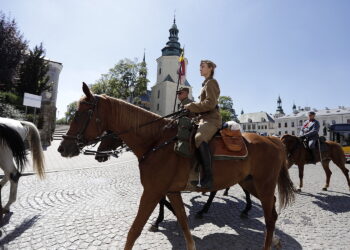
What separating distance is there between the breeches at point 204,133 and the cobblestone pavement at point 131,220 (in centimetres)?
190

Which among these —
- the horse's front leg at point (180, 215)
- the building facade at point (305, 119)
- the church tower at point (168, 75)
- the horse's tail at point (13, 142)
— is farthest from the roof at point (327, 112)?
the horse's tail at point (13, 142)

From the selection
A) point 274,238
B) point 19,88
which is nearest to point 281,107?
point 19,88

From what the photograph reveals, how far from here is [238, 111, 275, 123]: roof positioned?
101938mm

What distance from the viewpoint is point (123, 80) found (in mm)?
43062

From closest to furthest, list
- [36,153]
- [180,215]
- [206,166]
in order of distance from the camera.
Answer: [206,166], [180,215], [36,153]

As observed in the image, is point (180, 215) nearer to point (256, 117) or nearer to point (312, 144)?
point (312, 144)

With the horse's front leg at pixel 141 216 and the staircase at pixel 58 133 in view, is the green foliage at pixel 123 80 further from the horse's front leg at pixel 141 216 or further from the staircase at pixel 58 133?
the horse's front leg at pixel 141 216

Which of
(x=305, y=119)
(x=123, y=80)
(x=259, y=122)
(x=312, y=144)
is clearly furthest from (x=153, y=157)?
(x=259, y=122)

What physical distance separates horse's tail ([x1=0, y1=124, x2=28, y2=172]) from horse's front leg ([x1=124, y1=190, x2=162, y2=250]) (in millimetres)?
3559

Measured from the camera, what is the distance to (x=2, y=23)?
57.5 feet

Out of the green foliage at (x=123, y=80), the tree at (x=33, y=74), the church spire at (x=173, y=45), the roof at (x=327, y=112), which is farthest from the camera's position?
the roof at (x=327, y=112)

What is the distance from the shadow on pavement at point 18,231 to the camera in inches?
138

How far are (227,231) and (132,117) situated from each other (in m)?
2.95

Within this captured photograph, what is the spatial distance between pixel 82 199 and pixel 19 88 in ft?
79.8
